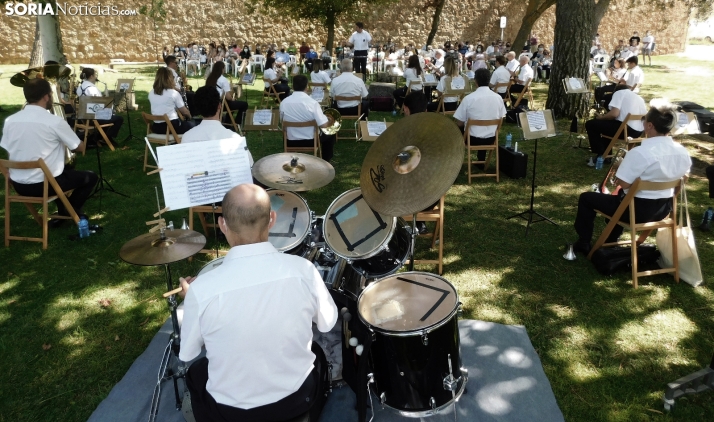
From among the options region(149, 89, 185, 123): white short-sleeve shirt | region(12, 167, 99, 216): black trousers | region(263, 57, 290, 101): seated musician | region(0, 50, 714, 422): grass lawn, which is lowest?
region(0, 50, 714, 422): grass lawn

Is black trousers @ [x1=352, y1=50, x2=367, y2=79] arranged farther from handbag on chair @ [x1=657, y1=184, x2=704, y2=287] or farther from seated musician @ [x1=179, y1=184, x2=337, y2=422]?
seated musician @ [x1=179, y1=184, x2=337, y2=422]

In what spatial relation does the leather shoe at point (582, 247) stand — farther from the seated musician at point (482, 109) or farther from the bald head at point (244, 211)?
the bald head at point (244, 211)

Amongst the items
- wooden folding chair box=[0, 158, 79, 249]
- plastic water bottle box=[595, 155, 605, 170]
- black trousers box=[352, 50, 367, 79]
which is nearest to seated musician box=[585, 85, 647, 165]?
plastic water bottle box=[595, 155, 605, 170]

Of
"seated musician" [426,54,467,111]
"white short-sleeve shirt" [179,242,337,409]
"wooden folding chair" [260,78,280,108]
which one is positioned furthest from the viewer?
"wooden folding chair" [260,78,280,108]

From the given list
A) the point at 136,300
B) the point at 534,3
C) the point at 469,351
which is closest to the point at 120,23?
the point at 534,3

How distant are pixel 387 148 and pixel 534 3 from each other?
1873 cm

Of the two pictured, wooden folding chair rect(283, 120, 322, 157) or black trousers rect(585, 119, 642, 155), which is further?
black trousers rect(585, 119, 642, 155)

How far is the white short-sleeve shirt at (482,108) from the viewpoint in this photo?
6.85m

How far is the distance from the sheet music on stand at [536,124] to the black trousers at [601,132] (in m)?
2.66

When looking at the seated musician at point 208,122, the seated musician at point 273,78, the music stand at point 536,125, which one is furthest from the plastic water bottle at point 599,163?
the seated musician at point 273,78

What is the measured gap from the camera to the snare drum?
8.75ft

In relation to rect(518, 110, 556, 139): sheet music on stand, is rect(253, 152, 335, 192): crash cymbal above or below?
below

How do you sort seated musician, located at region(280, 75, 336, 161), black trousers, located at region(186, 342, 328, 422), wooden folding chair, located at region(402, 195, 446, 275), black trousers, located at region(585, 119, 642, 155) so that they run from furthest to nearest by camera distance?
black trousers, located at region(585, 119, 642, 155)
seated musician, located at region(280, 75, 336, 161)
wooden folding chair, located at region(402, 195, 446, 275)
black trousers, located at region(186, 342, 328, 422)

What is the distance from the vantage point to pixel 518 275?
15.4 ft
